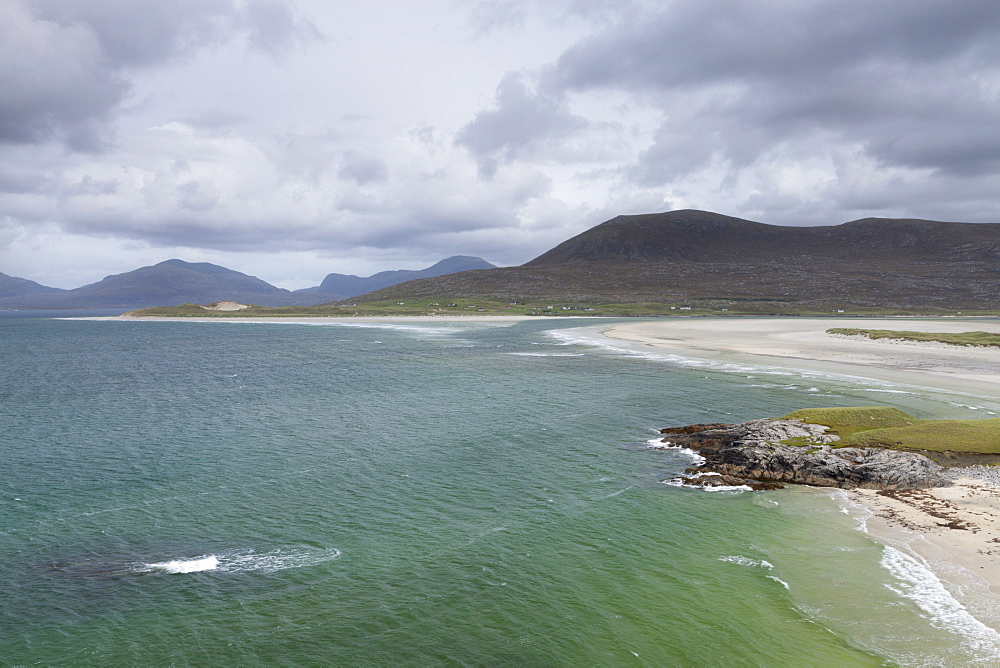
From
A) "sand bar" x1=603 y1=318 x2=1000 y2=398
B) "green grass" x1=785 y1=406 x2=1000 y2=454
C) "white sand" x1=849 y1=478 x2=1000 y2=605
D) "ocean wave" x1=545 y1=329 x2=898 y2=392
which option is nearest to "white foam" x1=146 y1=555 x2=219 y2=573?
"white sand" x1=849 y1=478 x2=1000 y2=605

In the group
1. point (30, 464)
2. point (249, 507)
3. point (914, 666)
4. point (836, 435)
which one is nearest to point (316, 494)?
point (249, 507)

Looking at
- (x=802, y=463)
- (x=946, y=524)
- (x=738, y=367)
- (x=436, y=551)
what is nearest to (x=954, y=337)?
(x=738, y=367)

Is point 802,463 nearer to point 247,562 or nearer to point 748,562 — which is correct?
point 748,562

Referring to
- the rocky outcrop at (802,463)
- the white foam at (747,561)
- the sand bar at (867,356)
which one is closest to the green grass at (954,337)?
the sand bar at (867,356)

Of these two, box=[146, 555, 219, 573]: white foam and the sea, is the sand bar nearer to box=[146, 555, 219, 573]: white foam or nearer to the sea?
the sea

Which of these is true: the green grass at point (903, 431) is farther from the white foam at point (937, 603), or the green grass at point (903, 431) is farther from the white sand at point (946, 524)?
the white foam at point (937, 603)

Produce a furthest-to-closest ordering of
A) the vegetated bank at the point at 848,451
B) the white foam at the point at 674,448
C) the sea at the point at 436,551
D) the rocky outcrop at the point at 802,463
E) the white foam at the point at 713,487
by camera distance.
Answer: the white foam at the point at 674,448, the vegetated bank at the point at 848,451, the white foam at the point at 713,487, the rocky outcrop at the point at 802,463, the sea at the point at 436,551
